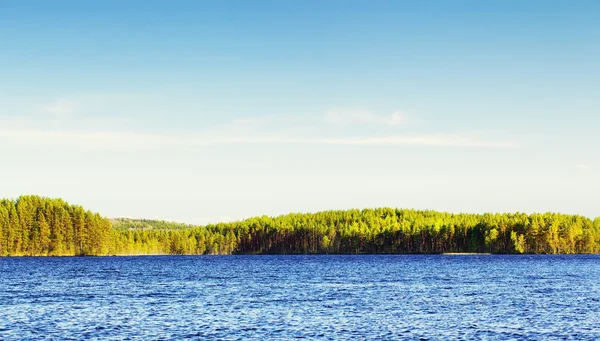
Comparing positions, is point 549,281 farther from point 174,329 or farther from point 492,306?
point 174,329

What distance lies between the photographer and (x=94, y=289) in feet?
278

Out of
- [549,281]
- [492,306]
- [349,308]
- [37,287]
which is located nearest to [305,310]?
[349,308]

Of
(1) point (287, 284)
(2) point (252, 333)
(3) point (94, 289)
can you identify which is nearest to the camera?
(2) point (252, 333)

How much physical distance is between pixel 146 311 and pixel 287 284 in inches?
1422

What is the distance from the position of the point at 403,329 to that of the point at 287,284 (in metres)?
45.4

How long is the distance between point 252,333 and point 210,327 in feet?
13.7

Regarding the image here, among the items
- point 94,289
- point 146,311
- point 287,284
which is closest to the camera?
point 146,311

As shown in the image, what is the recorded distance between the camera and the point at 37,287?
8850cm

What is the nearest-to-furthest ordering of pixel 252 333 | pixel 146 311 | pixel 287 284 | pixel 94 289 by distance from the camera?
pixel 252 333
pixel 146 311
pixel 94 289
pixel 287 284

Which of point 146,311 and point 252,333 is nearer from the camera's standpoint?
point 252,333

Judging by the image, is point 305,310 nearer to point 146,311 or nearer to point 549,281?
point 146,311

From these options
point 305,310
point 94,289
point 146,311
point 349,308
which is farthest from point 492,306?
point 94,289

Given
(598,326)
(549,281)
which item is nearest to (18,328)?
(598,326)

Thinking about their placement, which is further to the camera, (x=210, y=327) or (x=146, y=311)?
(x=146, y=311)
